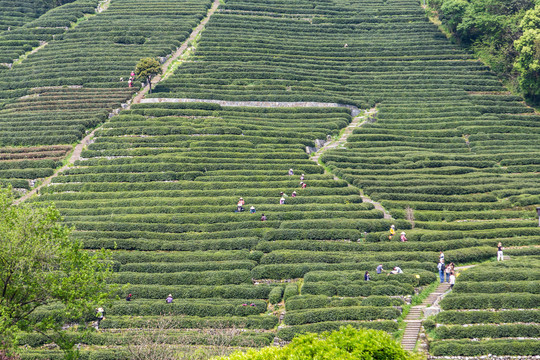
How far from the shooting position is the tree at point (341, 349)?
21438 mm

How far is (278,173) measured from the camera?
50094 millimetres

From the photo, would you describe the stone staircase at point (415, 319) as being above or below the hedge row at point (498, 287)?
below

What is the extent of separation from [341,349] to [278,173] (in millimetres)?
29214

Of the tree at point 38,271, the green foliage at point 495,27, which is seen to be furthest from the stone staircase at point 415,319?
the green foliage at point 495,27

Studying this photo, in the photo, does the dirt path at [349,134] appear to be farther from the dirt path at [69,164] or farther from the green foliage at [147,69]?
the dirt path at [69,164]

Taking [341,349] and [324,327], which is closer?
[341,349]

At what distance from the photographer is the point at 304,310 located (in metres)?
33.0

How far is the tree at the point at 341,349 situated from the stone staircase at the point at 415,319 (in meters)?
7.62

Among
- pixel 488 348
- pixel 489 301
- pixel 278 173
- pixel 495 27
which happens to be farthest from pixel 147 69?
pixel 488 348

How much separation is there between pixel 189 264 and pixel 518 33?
53.7 meters

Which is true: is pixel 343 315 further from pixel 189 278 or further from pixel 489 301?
pixel 189 278

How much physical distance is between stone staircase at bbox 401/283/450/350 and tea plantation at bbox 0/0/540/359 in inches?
26.5

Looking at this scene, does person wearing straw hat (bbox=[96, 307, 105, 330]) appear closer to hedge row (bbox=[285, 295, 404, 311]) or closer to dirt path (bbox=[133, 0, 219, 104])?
hedge row (bbox=[285, 295, 404, 311])

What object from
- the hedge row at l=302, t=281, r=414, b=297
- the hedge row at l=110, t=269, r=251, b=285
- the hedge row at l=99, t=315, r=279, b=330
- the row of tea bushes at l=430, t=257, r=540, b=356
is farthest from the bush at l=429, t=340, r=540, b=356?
the hedge row at l=110, t=269, r=251, b=285
